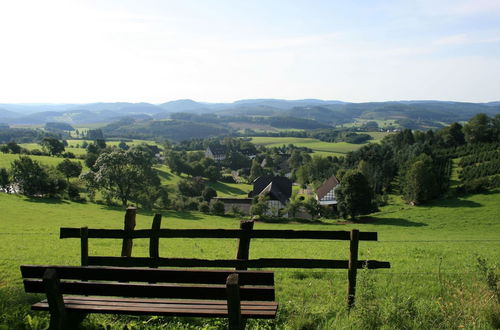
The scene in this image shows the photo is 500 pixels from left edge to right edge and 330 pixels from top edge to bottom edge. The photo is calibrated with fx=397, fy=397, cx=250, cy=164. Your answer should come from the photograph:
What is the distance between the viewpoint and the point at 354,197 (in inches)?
2068

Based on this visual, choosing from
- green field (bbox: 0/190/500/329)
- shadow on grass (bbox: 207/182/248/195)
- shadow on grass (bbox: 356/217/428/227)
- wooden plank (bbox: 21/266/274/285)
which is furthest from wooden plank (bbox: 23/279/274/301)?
shadow on grass (bbox: 207/182/248/195)

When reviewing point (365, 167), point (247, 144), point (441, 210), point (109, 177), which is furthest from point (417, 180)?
point (247, 144)

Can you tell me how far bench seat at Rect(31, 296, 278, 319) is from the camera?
552 centimetres

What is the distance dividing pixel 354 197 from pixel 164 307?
4920 cm

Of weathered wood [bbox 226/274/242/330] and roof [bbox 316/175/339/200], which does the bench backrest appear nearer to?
weathered wood [bbox 226/274/242/330]

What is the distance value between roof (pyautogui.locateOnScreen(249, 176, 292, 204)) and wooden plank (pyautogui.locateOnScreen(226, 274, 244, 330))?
69417 mm

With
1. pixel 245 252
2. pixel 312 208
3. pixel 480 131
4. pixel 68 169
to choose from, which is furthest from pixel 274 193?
pixel 245 252

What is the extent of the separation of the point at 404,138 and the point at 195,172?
58.3m

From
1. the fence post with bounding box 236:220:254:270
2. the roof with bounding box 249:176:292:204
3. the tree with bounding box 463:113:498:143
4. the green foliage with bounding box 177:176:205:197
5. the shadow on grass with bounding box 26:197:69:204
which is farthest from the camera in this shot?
the tree with bounding box 463:113:498:143

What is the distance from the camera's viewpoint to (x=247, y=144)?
180 meters

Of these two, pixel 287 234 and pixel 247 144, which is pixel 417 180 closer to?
pixel 287 234

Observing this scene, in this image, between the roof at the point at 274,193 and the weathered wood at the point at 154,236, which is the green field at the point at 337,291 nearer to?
the weathered wood at the point at 154,236

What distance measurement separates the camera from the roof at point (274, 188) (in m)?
75.6

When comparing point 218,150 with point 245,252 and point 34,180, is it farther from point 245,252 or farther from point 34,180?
point 245,252
